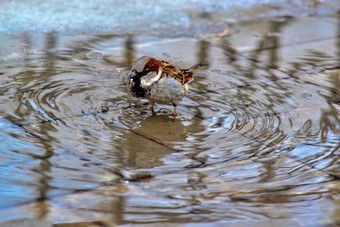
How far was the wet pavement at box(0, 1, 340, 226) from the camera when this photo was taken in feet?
11.4

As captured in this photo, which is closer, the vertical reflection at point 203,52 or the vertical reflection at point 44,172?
the vertical reflection at point 44,172

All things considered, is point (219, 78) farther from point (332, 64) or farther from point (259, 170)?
point (259, 170)

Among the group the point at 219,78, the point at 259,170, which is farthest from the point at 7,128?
the point at 219,78

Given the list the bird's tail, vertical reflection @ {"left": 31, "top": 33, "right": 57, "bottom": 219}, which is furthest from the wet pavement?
the bird's tail

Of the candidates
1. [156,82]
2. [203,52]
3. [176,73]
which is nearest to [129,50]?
[203,52]

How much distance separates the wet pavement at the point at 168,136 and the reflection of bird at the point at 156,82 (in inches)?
9.2

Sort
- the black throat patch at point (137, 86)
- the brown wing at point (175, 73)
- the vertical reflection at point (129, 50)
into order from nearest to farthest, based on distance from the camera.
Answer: the black throat patch at point (137, 86) → the brown wing at point (175, 73) → the vertical reflection at point (129, 50)

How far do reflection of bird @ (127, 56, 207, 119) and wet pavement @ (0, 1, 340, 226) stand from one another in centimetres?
23

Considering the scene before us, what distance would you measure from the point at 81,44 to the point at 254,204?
3.80m

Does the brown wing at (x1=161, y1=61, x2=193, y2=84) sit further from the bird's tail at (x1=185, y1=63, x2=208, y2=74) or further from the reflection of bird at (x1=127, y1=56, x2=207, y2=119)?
the bird's tail at (x1=185, y1=63, x2=208, y2=74)

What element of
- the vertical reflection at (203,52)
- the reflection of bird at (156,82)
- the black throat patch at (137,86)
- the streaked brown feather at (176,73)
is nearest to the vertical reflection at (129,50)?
the vertical reflection at (203,52)

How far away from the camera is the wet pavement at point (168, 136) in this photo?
347 centimetres

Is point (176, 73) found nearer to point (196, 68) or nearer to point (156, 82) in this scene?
point (156, 82)

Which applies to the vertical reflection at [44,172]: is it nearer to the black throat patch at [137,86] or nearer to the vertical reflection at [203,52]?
the black throat patch at [137,86]
